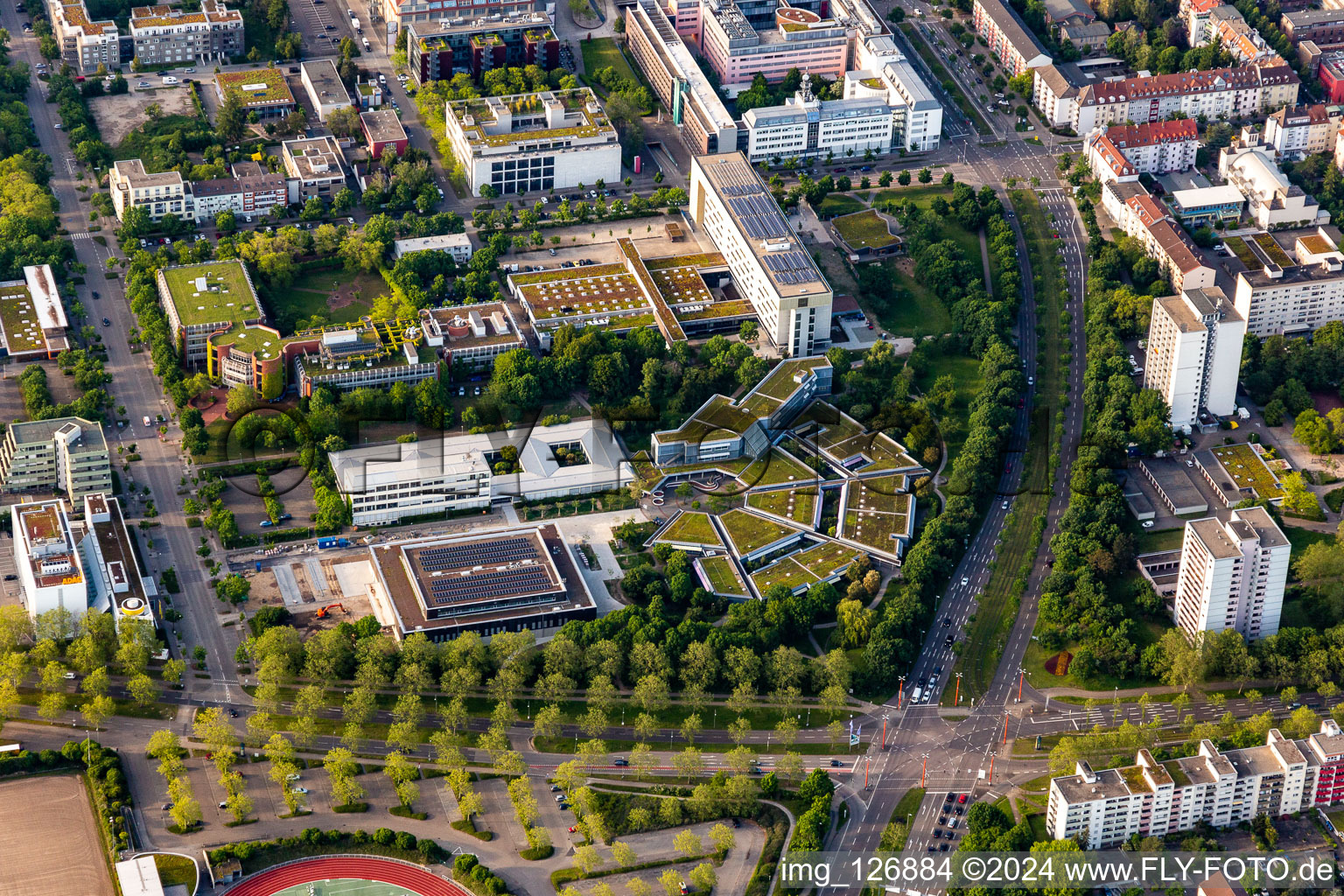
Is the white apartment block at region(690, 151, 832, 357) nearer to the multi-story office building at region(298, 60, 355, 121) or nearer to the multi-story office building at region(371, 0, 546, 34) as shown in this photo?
the multi-story office building at region(371, 0, 546, 34)

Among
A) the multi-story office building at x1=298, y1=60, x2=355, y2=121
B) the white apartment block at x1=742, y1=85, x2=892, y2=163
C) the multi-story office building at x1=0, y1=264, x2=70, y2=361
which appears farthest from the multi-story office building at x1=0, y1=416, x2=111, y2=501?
the white apartment block at x1=742, y1=85, x2=892, y2=163

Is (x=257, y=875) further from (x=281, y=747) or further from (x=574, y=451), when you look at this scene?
(x=574, y=451)

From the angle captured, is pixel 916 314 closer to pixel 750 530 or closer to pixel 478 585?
pixel 750 530

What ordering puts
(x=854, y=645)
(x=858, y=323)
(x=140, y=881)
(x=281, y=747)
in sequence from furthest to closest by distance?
1. (x=858, y=323)
2. (x=854, y=645)
3. (x=281, y=747)
4. (x=140, y=881)

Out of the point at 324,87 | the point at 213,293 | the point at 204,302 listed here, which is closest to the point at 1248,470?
the point at 213,293

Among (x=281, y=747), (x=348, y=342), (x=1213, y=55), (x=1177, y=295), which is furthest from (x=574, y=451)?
(x=1213, y=55)

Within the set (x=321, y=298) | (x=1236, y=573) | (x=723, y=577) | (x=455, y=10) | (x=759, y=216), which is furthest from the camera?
(x=455, y=10)
